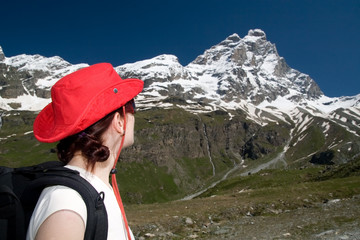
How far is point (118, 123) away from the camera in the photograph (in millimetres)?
3475

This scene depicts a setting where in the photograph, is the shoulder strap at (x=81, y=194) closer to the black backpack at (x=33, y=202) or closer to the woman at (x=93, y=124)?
the black backpack at (x=33, y=202)

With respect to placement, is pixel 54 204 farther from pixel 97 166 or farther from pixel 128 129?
pixel 128 129

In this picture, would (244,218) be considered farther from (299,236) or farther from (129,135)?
(129,135)

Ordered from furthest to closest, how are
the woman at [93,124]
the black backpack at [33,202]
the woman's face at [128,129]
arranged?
1. the woman's face at [128,129]
2. the woman at [93,124]
3. the black backpack at [33,202]

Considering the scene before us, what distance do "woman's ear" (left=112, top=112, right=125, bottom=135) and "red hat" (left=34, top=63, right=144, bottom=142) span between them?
0.21 metres

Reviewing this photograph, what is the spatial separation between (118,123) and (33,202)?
52.1 inches

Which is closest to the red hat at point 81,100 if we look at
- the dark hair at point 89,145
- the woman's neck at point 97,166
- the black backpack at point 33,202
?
the dark hair at point 89,145

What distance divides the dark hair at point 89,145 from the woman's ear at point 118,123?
11 centimetres

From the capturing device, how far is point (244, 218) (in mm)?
20531

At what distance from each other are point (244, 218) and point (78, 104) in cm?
2013

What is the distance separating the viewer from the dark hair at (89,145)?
3.19 metres

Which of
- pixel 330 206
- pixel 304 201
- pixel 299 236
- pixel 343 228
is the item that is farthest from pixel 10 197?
pixel 304 201

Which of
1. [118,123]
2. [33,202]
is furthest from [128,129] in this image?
[33,202]

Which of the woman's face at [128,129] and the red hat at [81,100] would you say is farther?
the woman's face at [128,129]
